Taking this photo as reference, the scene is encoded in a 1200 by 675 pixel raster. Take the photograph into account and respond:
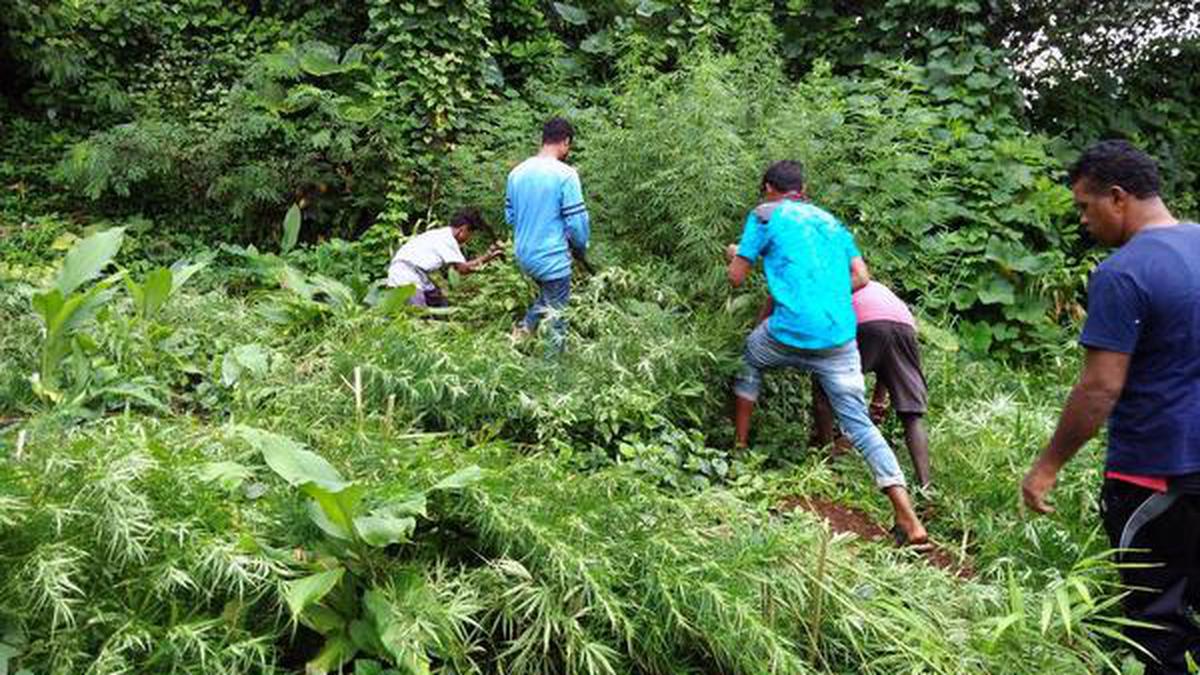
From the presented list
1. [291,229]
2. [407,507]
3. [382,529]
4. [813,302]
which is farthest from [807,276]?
Result: [291,229]

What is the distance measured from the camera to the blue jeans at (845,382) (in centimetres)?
426

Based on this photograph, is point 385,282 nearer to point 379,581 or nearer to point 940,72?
point 379,581

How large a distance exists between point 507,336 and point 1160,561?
338cm

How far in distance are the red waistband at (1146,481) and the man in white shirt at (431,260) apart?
14.0 feet

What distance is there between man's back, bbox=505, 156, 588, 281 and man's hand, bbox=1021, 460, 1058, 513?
322cm

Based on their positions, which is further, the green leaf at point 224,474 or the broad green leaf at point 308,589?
the green leaf at point 224,474

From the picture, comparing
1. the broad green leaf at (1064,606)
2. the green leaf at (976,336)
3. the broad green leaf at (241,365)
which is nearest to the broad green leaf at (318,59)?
the broad green leaf at (241,365)

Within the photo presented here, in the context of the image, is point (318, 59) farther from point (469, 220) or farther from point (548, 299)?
point (548, 299)

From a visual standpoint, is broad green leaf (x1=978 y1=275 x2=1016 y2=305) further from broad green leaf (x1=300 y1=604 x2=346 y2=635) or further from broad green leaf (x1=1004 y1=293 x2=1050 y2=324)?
broad green leaf (x1=300 y1=604 x2=346 y2=635)

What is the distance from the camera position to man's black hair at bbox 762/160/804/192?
15.2 ft

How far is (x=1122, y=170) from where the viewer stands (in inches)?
118

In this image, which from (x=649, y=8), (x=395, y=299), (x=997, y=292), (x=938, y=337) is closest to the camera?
(x=395, y=299)

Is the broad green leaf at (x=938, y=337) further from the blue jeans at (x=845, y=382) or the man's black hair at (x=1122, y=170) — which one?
the man's black hair at (x=1122, y=170)

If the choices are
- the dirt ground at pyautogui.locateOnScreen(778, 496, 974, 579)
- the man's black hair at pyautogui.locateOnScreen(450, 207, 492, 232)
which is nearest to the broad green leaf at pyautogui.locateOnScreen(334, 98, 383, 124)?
the man's black hair at pyautogui.locateOnScreen(450, 207, 492, 232)
